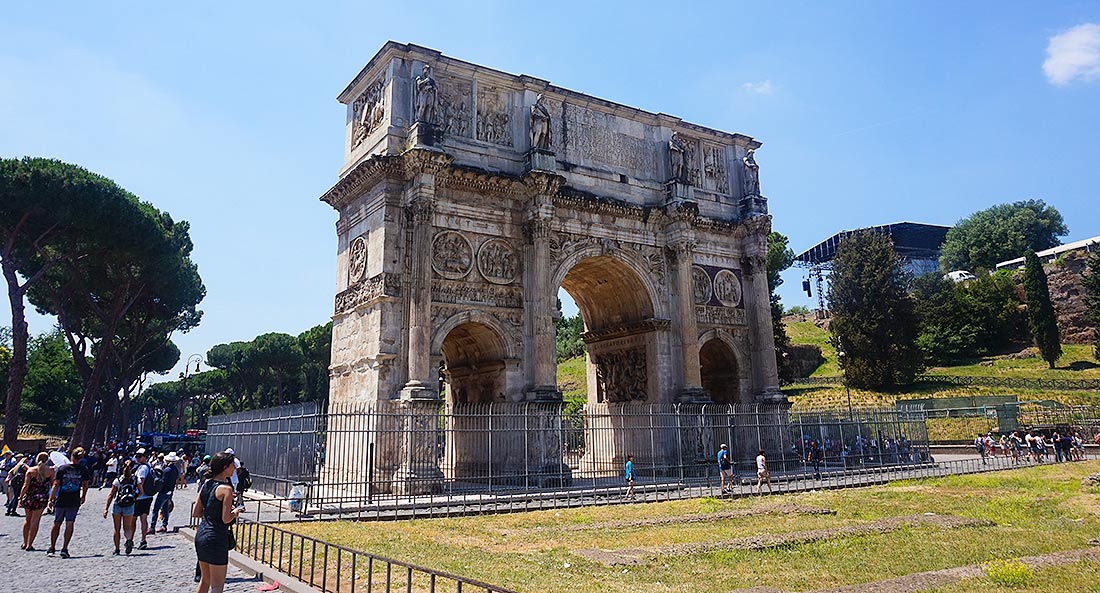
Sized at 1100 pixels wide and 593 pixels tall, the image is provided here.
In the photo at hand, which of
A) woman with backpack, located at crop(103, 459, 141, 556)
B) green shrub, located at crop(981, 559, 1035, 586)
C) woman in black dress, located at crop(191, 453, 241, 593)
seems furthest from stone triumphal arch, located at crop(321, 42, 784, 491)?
green shrub, located at crop(981, 559, 1035, 586)

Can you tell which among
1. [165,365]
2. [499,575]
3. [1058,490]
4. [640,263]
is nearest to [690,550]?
[499,575]

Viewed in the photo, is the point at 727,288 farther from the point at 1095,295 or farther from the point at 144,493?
the point at 1095,295

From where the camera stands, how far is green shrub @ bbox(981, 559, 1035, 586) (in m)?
7.08

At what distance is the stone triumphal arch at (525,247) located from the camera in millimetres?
20000

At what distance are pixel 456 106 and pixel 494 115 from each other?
131 cm

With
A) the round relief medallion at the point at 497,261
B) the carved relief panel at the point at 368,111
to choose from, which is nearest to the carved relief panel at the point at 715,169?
the round relief medallion at the point at 497,261

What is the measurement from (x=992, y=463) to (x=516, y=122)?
1955 centimetres

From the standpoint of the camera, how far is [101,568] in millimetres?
9352

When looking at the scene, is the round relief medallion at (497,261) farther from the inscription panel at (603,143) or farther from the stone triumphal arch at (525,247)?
the inscription panel at (603,143)

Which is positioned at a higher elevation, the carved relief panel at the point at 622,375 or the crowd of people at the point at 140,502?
the carved relief panel at the point at 622,375

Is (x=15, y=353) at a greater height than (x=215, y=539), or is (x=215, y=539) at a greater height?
(x=15, y=353)

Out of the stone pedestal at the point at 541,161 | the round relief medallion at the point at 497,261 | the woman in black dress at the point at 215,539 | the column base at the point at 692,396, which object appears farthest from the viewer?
the column base at the point at 692,396

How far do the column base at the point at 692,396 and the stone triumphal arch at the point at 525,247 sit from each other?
5cm

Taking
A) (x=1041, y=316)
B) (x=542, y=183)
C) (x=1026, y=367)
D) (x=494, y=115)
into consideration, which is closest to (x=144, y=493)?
(x=542, y=183)
